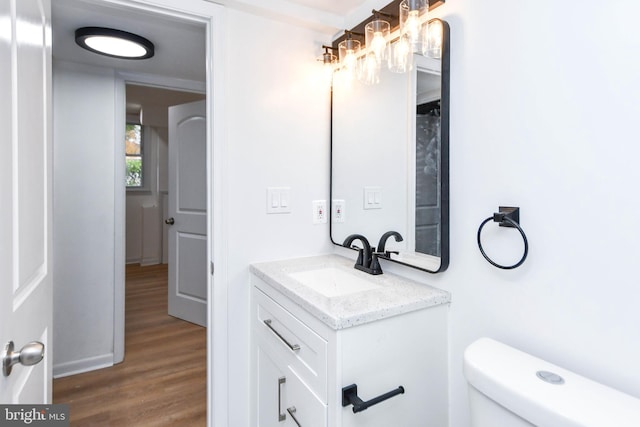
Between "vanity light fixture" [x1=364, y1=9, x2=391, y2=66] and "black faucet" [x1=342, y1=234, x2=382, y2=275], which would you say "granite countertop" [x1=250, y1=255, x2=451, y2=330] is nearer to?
"black faucet" [x1=342, y1=234, x2=382, y2=275]

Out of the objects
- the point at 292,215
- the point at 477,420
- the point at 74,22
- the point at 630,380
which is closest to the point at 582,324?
the point at 630,380

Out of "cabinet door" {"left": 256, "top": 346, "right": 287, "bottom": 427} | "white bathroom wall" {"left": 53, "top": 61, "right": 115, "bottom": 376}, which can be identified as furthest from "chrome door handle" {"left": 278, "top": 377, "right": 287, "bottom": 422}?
"white bathroom wall" {"left": 53, "top": 61, "right": 115, "bottom": 376}

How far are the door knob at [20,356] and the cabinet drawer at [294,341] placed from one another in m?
0.68

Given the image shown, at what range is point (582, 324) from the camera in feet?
2.77

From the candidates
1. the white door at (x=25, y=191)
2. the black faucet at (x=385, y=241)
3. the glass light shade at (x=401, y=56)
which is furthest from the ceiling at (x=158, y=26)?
the black faucet at (x=385, y=241)

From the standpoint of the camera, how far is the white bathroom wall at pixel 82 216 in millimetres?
2229

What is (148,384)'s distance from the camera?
218cm

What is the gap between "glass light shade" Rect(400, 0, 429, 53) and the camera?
3.96 ft

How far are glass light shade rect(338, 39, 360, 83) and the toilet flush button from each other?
1.40 m

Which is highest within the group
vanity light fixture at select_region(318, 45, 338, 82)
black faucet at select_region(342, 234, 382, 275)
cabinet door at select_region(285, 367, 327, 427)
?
vanity light fixture at select_region(318, 45, 338, 82)

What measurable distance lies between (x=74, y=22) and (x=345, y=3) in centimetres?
141

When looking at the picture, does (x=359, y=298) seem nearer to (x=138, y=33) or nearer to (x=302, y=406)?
(x=302, y=406)

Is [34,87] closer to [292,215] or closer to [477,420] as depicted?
[292,215]

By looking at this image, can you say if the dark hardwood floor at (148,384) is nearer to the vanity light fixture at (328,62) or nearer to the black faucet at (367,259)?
the black faucet at (367,259)
